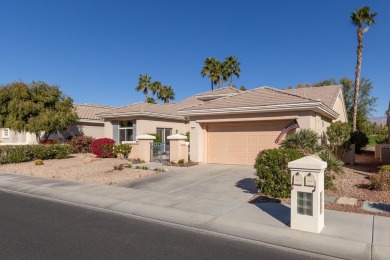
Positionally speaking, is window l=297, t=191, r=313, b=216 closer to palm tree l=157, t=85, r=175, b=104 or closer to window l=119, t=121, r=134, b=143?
window l=119, t=121, r=134, b=143

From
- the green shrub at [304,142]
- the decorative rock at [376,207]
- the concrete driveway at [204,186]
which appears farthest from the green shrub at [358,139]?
the decorative rock at [376,207]

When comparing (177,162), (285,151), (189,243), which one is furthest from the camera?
(177,162)

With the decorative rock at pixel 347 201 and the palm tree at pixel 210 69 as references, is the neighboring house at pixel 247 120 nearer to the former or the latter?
the decorative rock at pixel 347 201

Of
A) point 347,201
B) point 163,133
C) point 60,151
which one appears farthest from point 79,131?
point 347,201

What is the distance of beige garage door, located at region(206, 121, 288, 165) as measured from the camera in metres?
16.8

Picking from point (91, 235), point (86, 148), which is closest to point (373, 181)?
point (91, 235)

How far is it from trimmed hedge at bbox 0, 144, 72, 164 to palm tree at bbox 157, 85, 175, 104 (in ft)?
120

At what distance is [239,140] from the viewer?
1772 cm

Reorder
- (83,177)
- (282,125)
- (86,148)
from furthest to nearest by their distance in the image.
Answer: (86,148), (282,125), (83,177)

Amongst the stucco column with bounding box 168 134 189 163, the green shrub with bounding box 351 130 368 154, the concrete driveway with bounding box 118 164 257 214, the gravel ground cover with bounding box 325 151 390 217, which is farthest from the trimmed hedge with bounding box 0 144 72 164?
the green shrub with bounding box 351 130 368 154

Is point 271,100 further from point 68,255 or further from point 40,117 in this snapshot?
point 40,117

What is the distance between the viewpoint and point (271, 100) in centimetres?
1667

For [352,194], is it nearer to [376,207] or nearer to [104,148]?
[376,207]

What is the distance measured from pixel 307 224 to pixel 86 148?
77.1 ft
